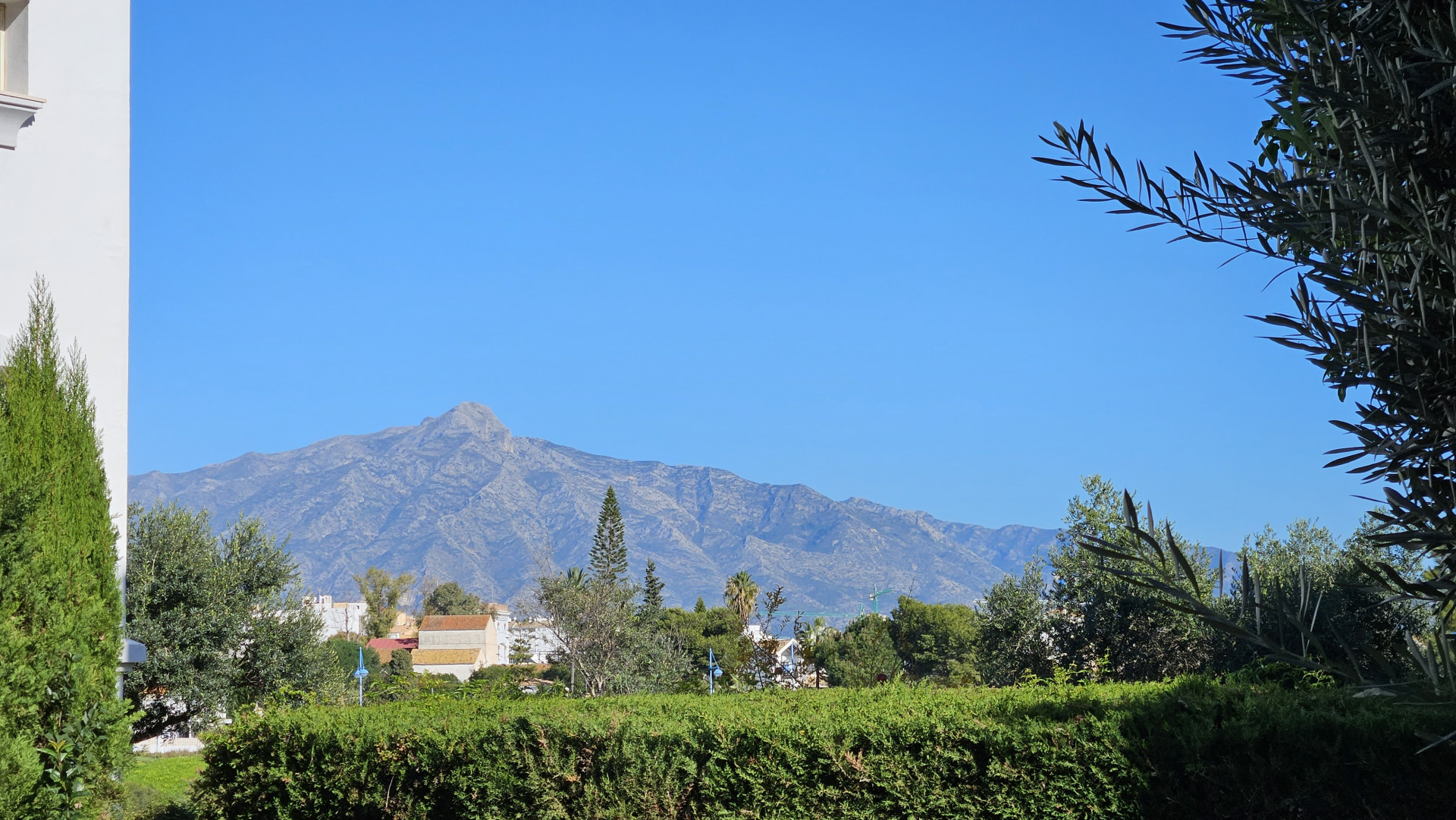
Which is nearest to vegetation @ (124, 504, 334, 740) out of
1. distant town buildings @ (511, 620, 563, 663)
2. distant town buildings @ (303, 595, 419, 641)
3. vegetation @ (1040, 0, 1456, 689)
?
distant town buildings @ (511, 620, 563, 663)

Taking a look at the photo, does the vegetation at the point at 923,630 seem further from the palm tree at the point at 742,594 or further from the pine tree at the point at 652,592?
the pine tree at the point at 652,592

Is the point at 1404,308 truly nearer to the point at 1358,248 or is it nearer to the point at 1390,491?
the point at 1358,248

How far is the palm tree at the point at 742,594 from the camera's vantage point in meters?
62.0

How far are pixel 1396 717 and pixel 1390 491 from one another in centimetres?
377

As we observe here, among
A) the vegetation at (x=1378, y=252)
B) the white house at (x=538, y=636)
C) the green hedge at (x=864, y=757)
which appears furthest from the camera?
the white house at (x=538, y=636)

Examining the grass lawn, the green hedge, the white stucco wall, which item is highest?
the white stucco wall

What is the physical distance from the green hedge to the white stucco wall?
9.06 ft

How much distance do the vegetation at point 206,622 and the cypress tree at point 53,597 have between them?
11360 millimetres

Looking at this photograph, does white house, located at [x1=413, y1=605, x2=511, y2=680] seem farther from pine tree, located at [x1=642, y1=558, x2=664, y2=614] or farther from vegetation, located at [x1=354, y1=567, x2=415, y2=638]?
Result: pine tree, located at [x1=642, y1=558, x2=664, y2=614]

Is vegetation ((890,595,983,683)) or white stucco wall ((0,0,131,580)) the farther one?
vegetation ((890,595,983,683))

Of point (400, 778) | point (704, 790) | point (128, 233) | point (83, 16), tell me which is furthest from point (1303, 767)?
point (83, 16)

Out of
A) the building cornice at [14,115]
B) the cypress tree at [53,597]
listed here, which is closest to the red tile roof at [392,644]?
the building cornice at [14,115]

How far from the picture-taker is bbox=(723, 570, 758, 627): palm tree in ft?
203

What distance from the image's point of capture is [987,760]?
20.3 feet
